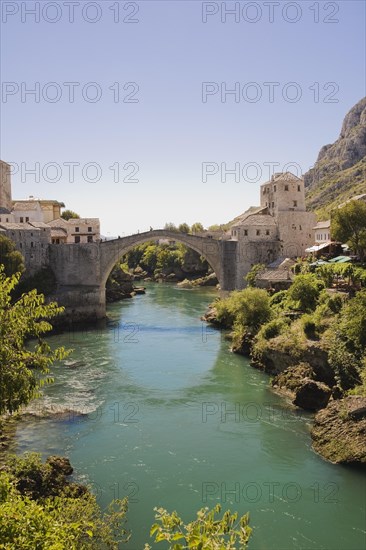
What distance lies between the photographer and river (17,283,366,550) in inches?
575

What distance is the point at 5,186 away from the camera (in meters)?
60.4

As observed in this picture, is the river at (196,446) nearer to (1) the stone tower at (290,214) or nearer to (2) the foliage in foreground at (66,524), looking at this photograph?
(2) the foliage in foreground at (66,524)

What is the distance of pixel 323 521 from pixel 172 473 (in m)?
5.12

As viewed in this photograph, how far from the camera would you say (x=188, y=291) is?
224 feet

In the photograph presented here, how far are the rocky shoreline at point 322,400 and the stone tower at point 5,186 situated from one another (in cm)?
4143

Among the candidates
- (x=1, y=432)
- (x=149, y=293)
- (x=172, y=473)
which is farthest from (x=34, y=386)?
(x=149, y=293)

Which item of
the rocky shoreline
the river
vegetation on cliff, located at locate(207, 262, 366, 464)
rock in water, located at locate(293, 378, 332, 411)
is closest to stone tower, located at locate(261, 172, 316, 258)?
vegetation on cliff, located at locate(207, 262, 366, 464)

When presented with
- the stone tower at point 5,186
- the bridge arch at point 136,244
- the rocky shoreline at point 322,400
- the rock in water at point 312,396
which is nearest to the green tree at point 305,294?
the rocky shoreline at point 322,400

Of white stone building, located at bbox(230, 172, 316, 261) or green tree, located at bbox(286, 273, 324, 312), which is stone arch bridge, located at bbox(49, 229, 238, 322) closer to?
white stone building, located at bbox(230, 172, 316, 261)

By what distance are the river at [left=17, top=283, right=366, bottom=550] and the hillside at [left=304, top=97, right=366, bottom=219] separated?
71.3 metres

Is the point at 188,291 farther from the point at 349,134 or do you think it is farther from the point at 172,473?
the point at 349,134

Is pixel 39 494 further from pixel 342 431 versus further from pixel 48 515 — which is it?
pixel 342 431

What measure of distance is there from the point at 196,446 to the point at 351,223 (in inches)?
927

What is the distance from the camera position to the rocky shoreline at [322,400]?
693 inches
